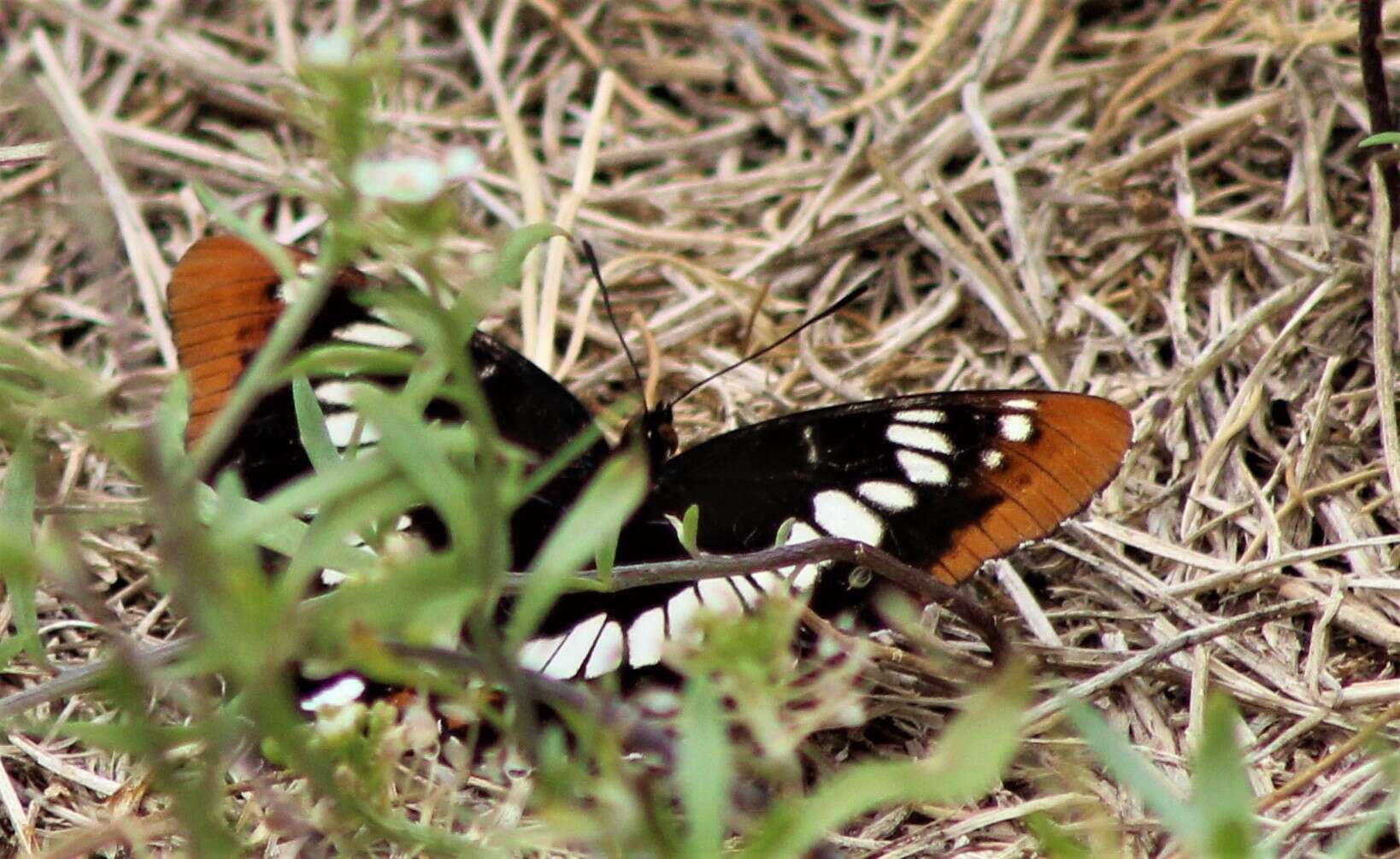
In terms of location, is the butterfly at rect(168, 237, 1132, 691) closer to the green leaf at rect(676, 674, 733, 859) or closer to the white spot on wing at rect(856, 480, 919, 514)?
the white spot on wing at rect(856, 480, 919, 514)

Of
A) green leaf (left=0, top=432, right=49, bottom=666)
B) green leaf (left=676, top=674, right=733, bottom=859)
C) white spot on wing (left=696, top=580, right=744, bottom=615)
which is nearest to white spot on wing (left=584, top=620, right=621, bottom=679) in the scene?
white spot on wing (left=696, top=580, right=744, bottom=615)

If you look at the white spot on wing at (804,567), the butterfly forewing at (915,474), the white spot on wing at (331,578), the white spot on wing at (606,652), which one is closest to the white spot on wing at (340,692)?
the white spot on wing at (331,578)

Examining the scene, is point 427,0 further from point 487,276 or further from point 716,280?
point 487,276

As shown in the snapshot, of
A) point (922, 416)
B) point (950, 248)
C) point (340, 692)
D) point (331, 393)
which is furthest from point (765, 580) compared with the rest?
point (950, 248)

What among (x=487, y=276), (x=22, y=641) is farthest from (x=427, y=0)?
(x=487, y=276)

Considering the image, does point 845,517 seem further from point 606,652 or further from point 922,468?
point 606,652

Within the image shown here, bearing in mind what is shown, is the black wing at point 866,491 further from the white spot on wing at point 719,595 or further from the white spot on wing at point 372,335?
the white spot on wing at point 372,335
